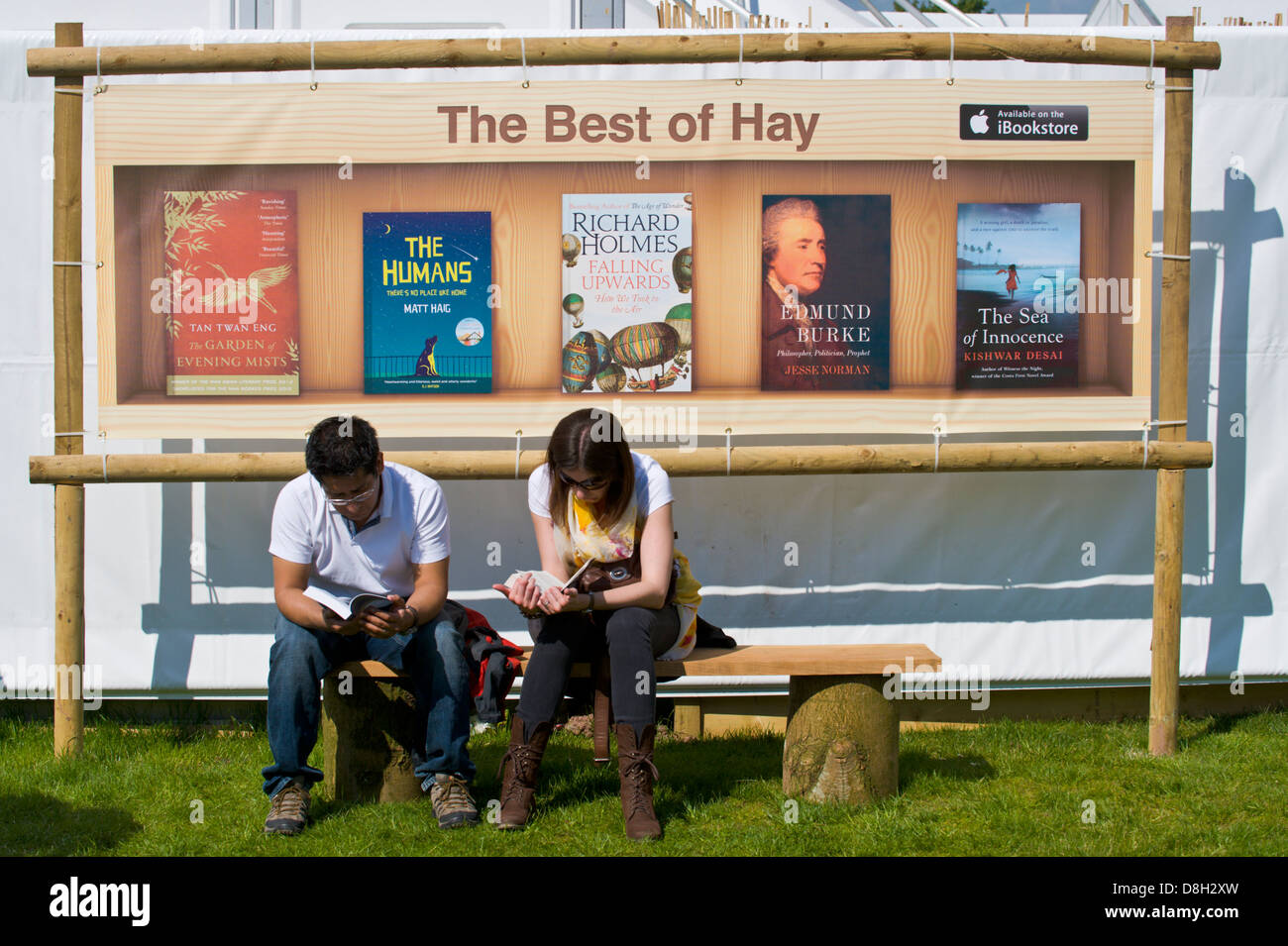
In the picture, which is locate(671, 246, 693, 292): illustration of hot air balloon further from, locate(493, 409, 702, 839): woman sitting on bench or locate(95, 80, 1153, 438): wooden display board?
locate(493, 409, 702, 839): woman sitting on bench

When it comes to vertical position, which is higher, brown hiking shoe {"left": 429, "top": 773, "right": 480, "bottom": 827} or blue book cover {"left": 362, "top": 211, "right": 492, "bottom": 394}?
blue book cover {"left": 362, "top": 211, "right": 492, "bottom": 394}

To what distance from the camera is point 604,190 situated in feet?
15.7

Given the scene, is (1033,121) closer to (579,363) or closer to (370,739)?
(579,363)

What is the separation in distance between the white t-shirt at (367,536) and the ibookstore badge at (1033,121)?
2.49 metres

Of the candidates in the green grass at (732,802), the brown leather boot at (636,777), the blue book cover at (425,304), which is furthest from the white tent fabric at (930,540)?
the brown leather boot at (636,777)

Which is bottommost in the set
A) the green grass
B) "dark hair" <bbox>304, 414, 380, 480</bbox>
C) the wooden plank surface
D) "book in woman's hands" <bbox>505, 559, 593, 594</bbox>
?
the green grass

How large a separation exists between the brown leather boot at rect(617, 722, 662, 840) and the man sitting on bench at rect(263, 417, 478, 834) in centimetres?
50

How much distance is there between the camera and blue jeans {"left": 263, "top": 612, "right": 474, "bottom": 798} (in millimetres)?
A: 3961

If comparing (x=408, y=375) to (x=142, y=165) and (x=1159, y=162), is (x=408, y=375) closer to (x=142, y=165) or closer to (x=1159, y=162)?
(x=142, y=165)

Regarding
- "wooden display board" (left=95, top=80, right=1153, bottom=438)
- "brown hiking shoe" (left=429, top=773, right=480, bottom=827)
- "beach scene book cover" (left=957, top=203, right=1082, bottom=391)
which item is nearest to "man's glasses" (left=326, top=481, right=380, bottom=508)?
"wooden display board" (left=95, top=80, right=1153, bottom=438)

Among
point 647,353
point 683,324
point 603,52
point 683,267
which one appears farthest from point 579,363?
point 603,52

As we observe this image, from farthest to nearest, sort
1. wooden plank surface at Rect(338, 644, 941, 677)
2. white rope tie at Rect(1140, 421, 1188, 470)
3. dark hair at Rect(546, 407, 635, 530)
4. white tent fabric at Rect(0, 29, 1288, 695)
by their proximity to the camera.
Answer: white tent fabric at Rect(0, 29, 1288, 695), white rope tie at Rect(1140, 421, 1188, 470), wooden plank surface at Rect(338, 644, 941, 677), dark hair at Rect(546, 407, 635, 530)

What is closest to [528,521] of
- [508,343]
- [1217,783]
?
[508,343]
